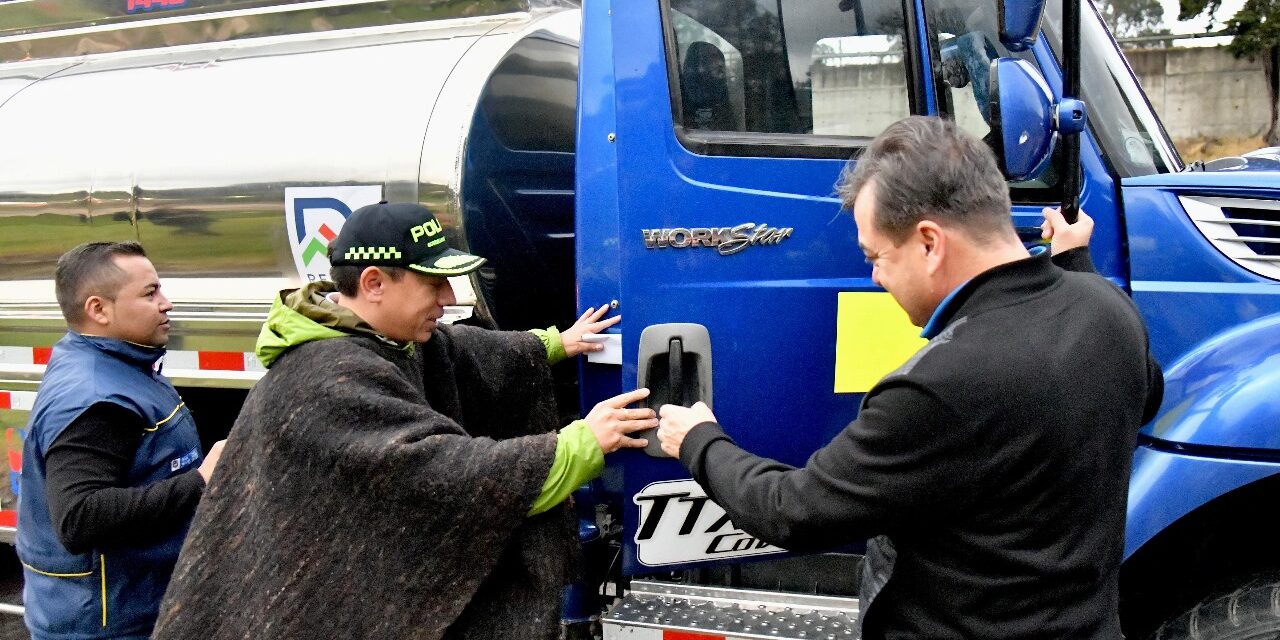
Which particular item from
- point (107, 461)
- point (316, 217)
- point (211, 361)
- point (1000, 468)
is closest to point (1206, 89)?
point (316, 217)

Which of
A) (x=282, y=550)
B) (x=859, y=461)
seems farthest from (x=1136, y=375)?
(x=282, y=550)

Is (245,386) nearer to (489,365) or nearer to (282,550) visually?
(489,365)

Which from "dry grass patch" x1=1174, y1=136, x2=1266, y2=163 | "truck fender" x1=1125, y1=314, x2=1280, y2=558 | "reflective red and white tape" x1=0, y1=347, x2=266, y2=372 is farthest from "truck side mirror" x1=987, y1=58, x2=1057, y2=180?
"dry grass patch" x1=1174, y1=136, x2=1266, y2=163

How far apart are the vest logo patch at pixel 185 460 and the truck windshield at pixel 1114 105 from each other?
2199 millimetres

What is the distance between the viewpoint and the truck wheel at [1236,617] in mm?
2023

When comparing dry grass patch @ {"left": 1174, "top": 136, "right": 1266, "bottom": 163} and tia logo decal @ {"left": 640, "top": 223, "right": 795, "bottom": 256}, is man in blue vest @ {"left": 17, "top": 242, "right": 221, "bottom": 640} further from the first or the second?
dry grass patch @ {"left": 1174, "top": 136, "right": 1266, "bottom": 163}

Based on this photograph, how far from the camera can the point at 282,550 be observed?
1.88 meters

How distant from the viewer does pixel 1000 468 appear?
4.58 feet

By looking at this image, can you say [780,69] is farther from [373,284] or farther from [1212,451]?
[1212,451]

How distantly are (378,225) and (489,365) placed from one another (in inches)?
20.7

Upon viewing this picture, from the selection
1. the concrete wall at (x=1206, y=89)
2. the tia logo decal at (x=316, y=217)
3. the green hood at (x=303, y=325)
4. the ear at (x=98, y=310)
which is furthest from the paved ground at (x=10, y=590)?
the concrete wall at (x=1206, y=89)

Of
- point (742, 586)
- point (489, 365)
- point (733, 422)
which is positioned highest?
point (489, 365)

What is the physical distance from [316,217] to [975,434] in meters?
1.79

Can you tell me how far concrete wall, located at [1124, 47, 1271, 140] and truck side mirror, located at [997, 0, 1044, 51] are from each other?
12644 mm
